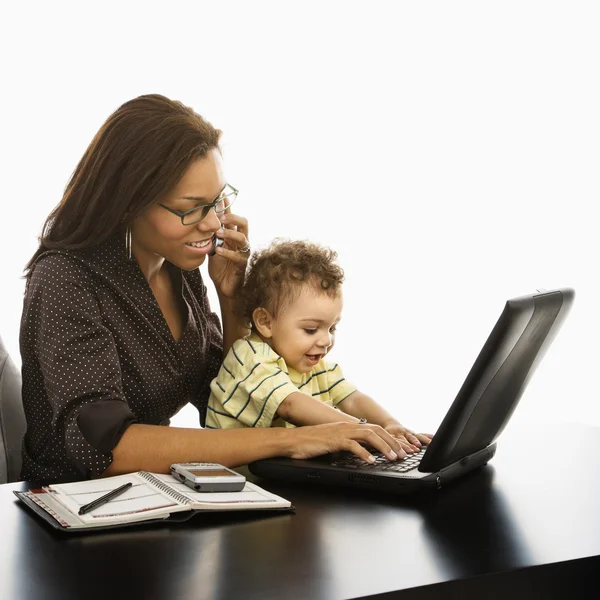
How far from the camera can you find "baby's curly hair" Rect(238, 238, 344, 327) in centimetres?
178

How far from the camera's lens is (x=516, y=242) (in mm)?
3699

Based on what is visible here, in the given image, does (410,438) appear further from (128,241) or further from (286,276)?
(128,241)

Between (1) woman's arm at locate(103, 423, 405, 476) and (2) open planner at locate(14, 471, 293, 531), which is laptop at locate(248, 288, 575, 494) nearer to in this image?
(1) woman's arm at locate(103, 423, 405, 476)

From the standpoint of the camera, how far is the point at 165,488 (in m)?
1.30

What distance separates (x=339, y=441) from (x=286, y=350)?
0.35m

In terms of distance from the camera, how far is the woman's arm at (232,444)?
57.5 inches

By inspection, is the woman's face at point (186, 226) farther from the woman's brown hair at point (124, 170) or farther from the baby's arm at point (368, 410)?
the baby's arm at point (368, 410)

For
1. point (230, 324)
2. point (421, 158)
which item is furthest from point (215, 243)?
point (421, 158)

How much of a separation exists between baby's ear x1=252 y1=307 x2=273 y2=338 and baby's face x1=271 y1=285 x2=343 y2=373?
0.01 m

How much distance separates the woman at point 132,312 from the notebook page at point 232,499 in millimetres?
160

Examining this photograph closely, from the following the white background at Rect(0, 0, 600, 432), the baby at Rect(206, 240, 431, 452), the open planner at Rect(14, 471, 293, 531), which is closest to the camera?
the open planner at Rect(14, 471, 293, 531)

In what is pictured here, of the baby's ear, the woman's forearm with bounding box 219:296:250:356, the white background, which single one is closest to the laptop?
the baby's ear

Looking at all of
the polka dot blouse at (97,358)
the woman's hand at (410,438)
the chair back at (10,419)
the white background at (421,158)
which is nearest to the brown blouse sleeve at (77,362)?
the polka dot blouse at (97,358)

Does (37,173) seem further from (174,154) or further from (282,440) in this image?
(282,440)
